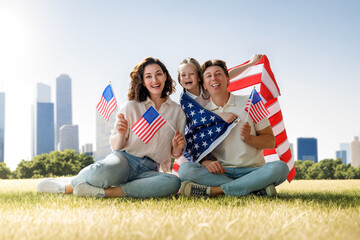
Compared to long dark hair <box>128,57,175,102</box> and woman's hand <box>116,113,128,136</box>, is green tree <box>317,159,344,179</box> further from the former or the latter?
woman's hand <box>116,113,128,136</box>

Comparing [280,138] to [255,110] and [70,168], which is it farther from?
[70,168]

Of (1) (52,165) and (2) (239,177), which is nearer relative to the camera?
(2) (239,177)

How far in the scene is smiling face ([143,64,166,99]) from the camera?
203 inches

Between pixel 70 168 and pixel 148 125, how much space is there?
33858 mm

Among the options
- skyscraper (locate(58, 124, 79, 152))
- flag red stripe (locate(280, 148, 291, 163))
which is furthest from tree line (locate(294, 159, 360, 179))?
skyscraper (locate(58, 124, 79, 152))

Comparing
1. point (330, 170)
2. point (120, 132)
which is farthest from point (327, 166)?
point (120, 132)

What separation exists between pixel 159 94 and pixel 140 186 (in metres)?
1.27

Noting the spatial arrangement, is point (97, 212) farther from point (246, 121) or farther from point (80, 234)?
point (246, 121)

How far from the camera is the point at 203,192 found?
4.84 m

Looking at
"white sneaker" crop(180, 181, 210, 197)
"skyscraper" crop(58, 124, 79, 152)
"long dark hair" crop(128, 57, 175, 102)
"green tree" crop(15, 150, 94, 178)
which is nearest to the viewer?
"white sneaker" crop(180, 181, 210, 197)

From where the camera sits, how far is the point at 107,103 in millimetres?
5684

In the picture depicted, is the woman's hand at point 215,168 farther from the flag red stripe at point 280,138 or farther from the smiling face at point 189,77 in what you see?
the flag red stripe at point 280,138

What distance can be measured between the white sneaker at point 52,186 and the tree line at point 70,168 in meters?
26.5

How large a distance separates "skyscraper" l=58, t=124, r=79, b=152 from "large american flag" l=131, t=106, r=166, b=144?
16432 centimetres
